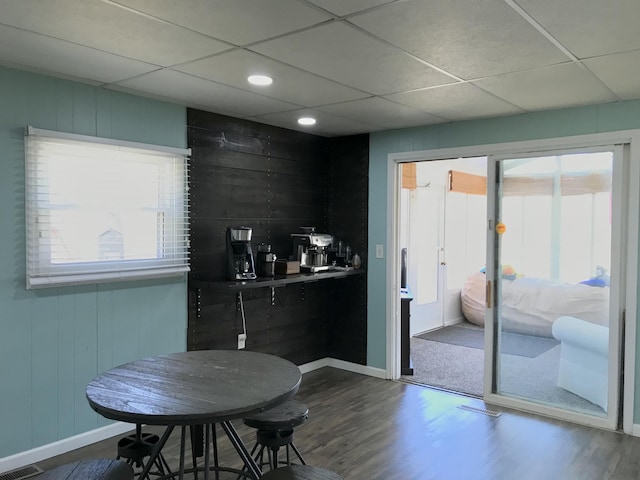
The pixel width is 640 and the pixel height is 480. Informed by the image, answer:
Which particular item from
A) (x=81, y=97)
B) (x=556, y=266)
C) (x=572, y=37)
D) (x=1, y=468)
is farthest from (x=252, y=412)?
(x=556, y=266)

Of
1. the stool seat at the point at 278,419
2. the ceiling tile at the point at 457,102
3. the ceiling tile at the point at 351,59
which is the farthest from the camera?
the ceiling tile at the point at 457,102

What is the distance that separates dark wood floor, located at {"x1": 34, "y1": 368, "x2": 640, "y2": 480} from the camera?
10.2 ft

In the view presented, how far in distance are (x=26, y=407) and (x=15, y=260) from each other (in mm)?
904

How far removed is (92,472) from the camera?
207cm

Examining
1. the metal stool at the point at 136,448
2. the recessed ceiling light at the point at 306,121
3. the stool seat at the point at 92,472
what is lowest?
the metal stool at the point at 136,448

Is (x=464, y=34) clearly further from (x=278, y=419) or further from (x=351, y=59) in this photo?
(x=278, y=419)

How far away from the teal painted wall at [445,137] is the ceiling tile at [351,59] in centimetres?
125

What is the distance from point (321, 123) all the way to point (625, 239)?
2.55 meters

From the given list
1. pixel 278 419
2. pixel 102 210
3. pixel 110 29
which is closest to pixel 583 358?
pixel 278 419

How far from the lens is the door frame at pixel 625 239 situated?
361 cm

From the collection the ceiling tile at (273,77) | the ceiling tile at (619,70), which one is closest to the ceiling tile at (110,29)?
the ceiling tile at (273,77)

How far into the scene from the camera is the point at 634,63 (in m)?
2.74

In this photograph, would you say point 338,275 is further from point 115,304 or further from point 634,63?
point 634,63

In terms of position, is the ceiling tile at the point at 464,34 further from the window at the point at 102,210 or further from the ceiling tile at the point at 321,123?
the window at the point at 102,210
